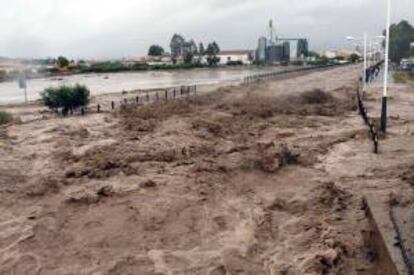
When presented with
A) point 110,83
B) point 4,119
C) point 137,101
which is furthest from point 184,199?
point 110,83

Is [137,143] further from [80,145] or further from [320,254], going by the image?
[320,254]

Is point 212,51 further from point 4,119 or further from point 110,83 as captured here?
point 4,119

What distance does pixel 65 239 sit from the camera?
1275 cm

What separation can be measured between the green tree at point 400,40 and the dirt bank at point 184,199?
268ft

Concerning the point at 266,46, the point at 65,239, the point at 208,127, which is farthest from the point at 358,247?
the point at 266,46

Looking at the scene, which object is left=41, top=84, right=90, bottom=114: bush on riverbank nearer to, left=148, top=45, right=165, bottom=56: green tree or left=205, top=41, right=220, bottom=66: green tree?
left=205, top=41, right=220, bottom=66: green tree

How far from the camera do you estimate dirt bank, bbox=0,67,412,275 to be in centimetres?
Answer: 1173

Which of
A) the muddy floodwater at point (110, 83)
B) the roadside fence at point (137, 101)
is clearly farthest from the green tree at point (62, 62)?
the roadside fence at point (137, 101)

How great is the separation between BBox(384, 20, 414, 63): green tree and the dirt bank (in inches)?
3213

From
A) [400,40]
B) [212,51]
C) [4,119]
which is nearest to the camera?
[4,119]

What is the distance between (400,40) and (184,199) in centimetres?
9549

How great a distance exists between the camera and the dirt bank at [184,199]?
462 inches

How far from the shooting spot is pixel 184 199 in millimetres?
Result: 15312

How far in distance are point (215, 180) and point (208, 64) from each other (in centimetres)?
13798
